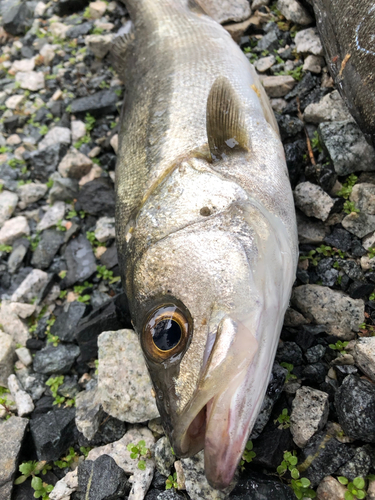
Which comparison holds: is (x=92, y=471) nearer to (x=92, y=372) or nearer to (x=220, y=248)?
(x=92, y=372)

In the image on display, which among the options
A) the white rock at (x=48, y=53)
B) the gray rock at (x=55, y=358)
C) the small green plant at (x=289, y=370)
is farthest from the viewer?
the white rock at (x=48, y=53)

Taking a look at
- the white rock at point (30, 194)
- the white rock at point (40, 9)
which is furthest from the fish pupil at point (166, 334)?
the white rock at point (40, 9)

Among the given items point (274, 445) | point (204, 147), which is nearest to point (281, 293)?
point (274, 445)

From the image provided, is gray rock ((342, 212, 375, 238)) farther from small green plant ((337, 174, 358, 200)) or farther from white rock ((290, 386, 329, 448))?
white rock ((290, 386, 329, 448))

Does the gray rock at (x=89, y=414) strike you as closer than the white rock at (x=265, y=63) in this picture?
Yes

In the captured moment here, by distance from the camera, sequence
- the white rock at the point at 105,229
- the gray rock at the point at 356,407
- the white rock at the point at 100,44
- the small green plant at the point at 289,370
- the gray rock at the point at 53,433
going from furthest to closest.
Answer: the white rock at the point at 100,44 → the white rock at the point at 105,229 → the gray rock at the point at 53,433 → the small green plant at the point at 289,370 → the gray rock at the point at 356,407

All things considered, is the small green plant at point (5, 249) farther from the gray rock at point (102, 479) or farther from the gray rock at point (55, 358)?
the gray rock at point (102, 479)
